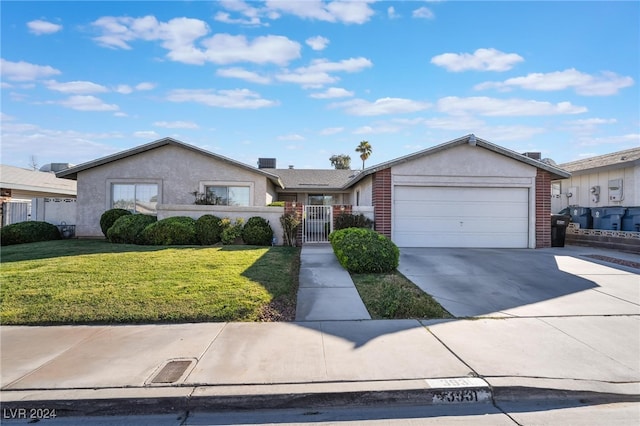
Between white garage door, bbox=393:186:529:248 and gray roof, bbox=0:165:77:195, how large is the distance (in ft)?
62.2

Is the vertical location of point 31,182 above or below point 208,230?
above

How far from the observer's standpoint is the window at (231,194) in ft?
51.5

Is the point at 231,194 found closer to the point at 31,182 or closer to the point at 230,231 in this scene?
the point at 230,231

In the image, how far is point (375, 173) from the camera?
1344cm

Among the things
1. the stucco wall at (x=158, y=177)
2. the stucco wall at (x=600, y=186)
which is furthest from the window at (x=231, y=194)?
the stucco wall at (x=600, y=186)

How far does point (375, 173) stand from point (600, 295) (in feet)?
26.3

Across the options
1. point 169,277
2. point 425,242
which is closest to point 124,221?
point 169,277

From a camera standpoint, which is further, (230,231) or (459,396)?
(230,231)

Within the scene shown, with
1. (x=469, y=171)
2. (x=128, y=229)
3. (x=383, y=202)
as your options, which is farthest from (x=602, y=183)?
(x=128, y=229)

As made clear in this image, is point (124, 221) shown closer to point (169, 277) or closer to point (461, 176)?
point (169, 277)

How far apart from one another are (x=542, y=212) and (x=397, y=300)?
34.2ft

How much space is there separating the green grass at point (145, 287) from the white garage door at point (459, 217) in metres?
5.37

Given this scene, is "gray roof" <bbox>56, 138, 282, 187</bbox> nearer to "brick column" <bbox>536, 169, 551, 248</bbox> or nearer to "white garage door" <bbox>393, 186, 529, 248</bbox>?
"white garage door" <bbox>393, 186, 529, 248</bbox>

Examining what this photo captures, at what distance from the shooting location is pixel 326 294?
6.90 m
